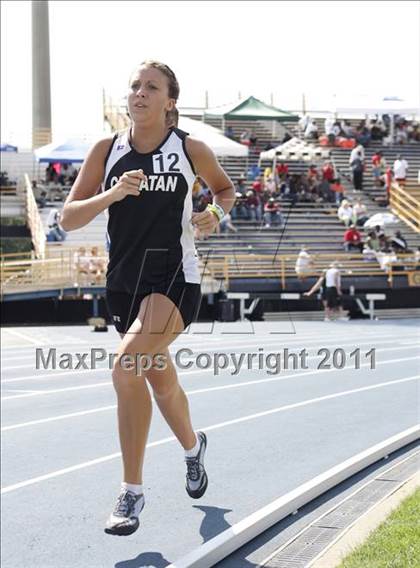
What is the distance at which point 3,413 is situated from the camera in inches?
618

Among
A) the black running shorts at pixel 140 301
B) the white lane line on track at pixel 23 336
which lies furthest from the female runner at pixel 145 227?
the white lane line on track at pixel 23 336

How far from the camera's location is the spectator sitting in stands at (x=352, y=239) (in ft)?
15.8

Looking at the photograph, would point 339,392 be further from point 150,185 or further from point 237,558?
point 150,185

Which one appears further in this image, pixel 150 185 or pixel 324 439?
pixel 324 439

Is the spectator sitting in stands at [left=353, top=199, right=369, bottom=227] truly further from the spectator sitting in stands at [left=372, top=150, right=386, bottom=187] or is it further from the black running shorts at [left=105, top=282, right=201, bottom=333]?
the black running shorts at [left=105, top=282, right=201, bottom=333]

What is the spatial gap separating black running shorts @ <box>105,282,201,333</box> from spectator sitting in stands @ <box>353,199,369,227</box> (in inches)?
42.9

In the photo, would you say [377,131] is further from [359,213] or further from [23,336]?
[23,336]

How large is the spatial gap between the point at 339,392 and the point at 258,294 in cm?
795

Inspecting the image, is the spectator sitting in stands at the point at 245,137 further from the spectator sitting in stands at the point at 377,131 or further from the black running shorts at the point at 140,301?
the black running shorts at the point at 140,301

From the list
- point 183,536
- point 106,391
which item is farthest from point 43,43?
point 183,536

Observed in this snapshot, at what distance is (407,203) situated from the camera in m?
4.02

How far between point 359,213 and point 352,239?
0.89 ft

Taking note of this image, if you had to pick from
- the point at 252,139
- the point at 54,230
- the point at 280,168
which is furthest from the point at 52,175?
the point at 280,168

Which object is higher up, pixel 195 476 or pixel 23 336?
pixel 195 476
